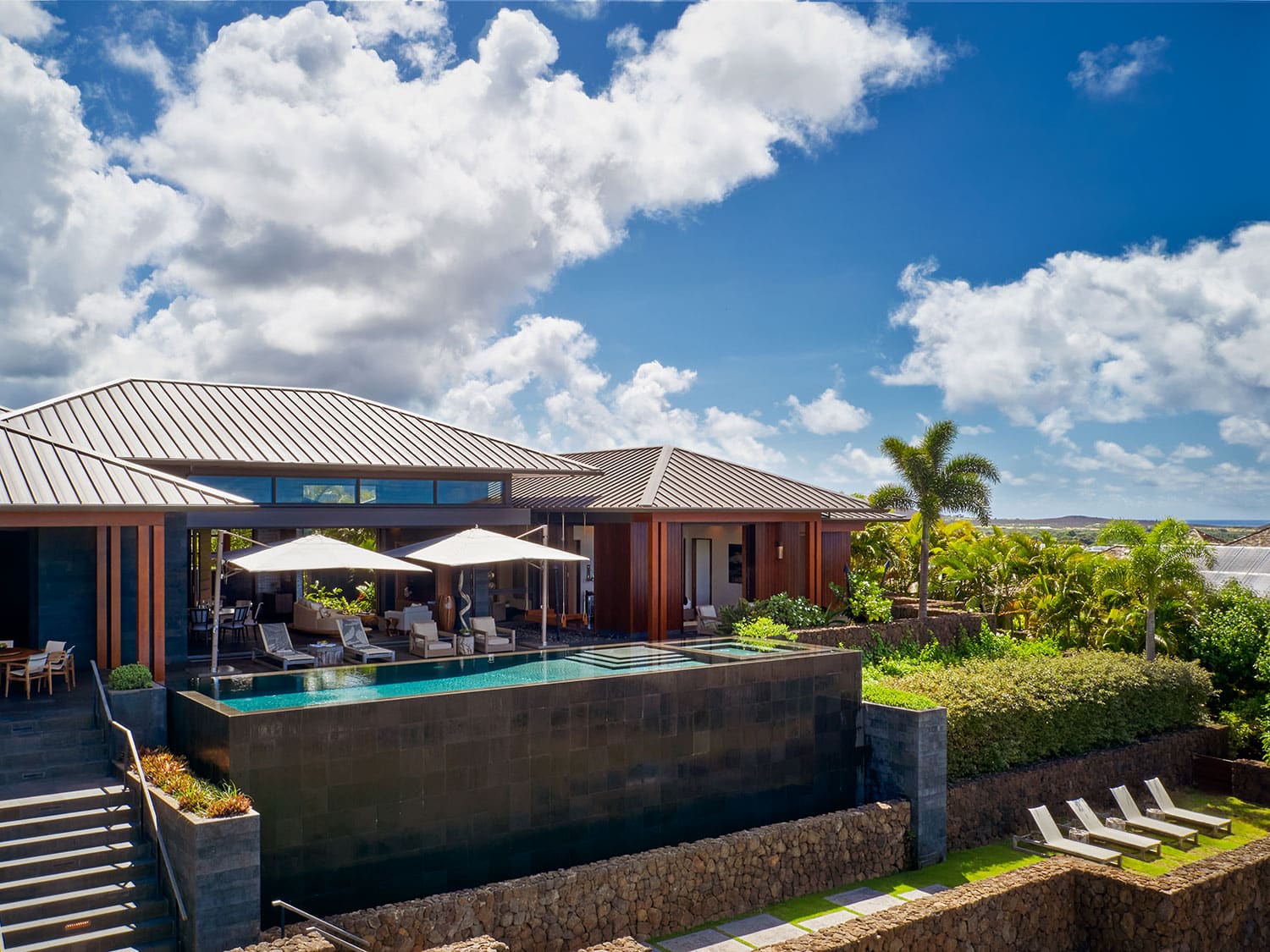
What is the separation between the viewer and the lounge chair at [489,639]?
19125 millimetres

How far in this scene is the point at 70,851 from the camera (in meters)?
10.4

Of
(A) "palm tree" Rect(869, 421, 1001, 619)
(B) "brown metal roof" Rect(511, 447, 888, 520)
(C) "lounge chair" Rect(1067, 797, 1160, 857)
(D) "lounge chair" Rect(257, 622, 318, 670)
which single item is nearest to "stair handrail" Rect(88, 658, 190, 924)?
(D) "lounge chair" Rect(257, 622, 318, 670)

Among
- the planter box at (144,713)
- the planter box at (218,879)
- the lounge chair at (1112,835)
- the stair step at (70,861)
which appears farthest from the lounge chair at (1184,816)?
the planter box at (144,713)

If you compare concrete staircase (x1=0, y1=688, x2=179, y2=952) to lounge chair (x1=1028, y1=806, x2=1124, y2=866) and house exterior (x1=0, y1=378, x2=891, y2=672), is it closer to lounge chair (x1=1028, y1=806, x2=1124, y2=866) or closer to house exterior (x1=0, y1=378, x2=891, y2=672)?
house exterior (x1=0, y1=378, x2=891, y2=672)

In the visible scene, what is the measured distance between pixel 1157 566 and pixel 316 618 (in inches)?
845

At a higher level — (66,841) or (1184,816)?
(66,841)

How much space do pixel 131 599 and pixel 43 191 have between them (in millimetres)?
9893

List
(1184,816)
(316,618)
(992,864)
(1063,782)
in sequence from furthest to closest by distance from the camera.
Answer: (316,618)
(1063,782)
(1184,816)
(992,864)

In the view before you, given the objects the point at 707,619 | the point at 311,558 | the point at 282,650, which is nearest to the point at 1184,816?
the point at 707,619

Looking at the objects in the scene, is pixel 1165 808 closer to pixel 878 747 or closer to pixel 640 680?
pixel 878 747

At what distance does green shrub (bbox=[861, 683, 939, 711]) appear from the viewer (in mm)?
16391

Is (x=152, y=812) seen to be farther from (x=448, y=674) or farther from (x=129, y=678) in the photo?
(x=448, y=674)

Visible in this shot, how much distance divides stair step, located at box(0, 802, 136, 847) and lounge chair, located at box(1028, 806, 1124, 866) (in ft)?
50.0

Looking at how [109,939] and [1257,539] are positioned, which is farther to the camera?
[1257,539]
